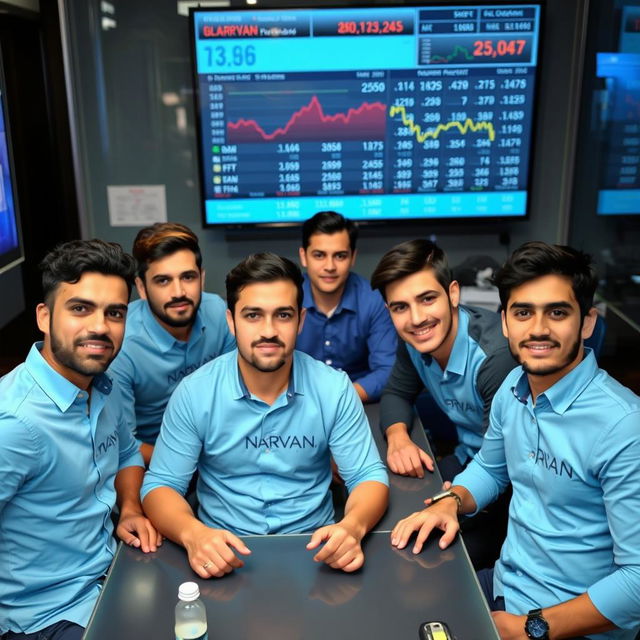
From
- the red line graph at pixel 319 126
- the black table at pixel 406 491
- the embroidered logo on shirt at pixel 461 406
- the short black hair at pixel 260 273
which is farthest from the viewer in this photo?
the red line graph at pixel 319 126

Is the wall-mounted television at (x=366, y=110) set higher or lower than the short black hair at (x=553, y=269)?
higher

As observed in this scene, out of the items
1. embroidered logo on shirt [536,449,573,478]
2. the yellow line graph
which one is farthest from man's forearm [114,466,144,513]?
the yellow line graph

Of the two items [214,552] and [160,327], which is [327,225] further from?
[214,552]

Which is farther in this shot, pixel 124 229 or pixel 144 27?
pixel 124 229

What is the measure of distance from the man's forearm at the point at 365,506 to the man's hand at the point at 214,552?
0.27m

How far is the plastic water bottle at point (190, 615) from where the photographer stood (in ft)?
4.01

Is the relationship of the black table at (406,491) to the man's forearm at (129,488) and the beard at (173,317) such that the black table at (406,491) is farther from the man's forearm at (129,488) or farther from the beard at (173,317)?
the beard at (173,317)

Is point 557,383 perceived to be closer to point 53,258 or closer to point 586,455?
point 586,455

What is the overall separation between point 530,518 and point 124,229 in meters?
2.78

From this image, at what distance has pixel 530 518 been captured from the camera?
1709mm

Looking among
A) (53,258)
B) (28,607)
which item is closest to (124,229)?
(53,258)

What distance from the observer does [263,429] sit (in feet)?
6.00

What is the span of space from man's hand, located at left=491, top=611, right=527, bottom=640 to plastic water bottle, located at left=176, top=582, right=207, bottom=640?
2.30ft

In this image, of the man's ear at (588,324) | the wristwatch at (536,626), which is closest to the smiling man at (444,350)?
the man's ear at (588,324)
